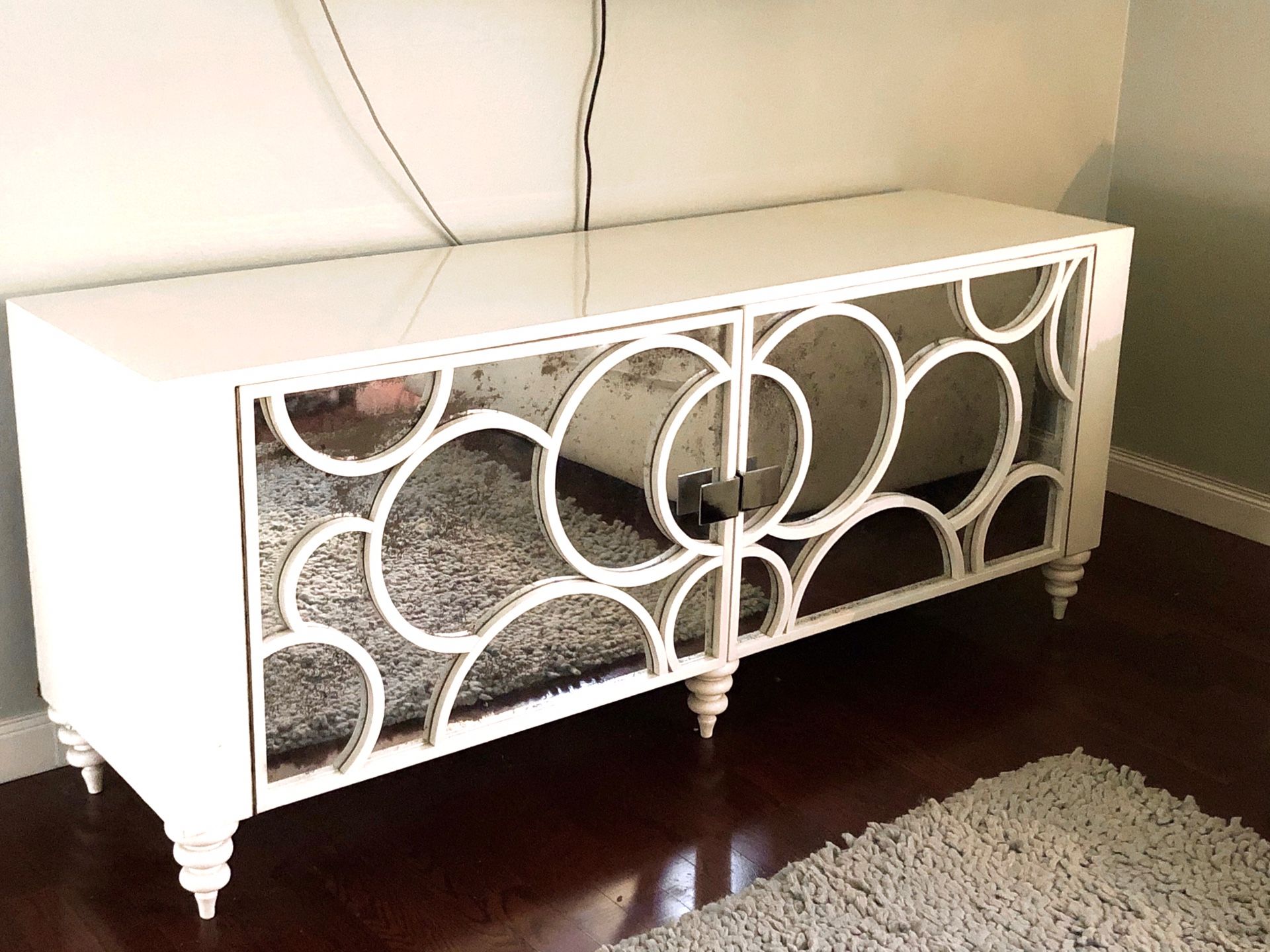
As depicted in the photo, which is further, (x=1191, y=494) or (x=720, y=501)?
(x=1191, y=494)

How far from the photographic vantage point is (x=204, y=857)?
60.7 inches

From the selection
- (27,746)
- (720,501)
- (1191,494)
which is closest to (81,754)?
(27,746)

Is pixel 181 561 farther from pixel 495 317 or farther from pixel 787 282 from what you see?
pixel 787 282

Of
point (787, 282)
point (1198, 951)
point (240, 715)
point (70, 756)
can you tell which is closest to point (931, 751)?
point (1198, 951)

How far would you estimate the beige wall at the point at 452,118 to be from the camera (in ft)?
5.53

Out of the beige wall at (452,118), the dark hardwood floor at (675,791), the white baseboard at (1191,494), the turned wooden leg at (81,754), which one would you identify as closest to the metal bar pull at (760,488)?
the dark hardwood floor at (675,791)

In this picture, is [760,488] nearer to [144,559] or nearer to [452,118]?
[452,118]

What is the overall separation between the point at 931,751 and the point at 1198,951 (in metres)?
0.48

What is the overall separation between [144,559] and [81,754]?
0.46 meters

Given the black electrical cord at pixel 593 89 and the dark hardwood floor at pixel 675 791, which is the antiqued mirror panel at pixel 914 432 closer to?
the dark hardwood floor at pixel 675 791

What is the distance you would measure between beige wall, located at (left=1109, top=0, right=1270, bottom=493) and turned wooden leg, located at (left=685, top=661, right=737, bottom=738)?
1.32m

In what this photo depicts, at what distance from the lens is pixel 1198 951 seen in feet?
5.11

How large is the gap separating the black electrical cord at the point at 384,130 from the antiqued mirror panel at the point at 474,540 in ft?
1.47

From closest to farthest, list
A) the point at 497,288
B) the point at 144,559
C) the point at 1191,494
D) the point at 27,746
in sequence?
1. the point at 144,559
2. the point at 497,288
3. the point at 27,746
4. the point at 1191,494
